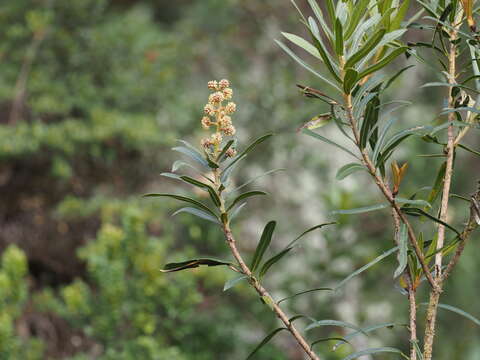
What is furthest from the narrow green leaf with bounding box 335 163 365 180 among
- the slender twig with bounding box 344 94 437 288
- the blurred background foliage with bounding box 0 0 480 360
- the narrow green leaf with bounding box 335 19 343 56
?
the blurred background foliage with bounding box 0 0 480 360

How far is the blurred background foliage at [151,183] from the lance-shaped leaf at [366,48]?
3.66ft

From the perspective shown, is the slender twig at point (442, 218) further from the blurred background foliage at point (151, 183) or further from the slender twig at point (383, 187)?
the blurred background foliage at point (151, 183)

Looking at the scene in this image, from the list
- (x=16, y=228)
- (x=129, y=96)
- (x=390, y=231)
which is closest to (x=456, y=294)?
(x=390, y=231)

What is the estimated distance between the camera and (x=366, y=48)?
56cm

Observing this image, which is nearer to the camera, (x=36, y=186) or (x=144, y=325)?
(x=144, y=325)

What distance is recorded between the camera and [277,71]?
2.74m

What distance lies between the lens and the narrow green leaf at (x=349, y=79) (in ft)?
1.80

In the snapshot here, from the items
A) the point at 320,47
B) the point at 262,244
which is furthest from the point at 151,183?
the point at 320,47

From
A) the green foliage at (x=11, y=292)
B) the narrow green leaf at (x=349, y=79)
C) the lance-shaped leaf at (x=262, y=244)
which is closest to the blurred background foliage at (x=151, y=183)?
the green foliage at (x=11, y=292)

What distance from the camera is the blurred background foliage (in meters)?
1.83

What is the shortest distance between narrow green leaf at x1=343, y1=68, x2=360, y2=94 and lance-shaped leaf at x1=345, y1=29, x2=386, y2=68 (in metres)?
0.02

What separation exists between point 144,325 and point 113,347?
0.11 metres

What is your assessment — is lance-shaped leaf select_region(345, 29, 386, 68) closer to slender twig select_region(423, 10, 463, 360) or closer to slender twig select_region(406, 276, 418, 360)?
slender twig select_region(423, 10, 463, 360)

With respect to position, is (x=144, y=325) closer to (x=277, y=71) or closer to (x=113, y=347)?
(x=113, y=347)
